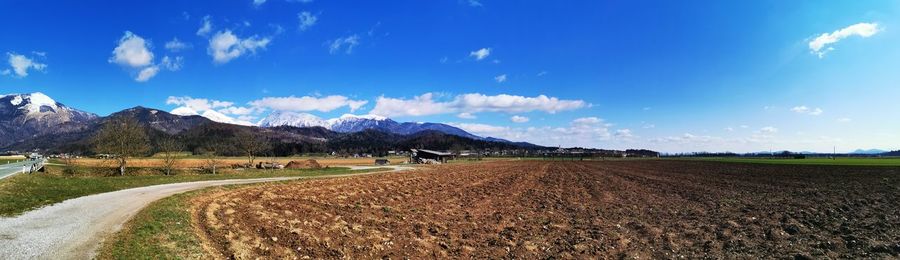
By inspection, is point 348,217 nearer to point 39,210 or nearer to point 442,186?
point 39,210

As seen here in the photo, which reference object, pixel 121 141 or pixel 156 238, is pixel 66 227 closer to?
pixel 156 238

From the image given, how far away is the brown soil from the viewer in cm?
1514

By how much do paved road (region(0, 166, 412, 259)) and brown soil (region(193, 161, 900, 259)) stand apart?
2851mm

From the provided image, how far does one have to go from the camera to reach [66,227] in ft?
46.6

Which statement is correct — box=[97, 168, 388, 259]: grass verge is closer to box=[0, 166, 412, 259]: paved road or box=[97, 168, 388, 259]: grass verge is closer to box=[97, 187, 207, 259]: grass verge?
box=[97, 187, 207, 259]: grass verge

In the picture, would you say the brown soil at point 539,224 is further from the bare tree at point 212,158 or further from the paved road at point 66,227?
the bare tree at point 212,158

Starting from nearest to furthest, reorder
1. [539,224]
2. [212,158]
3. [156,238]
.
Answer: [156,238]
[539,224]
[212,158]

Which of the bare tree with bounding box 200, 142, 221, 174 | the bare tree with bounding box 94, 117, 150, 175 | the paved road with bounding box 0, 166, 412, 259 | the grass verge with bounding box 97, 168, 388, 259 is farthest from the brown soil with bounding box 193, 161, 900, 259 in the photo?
the bare tree with bounding box 200, 142, 221, 174

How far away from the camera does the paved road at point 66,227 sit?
11.4m

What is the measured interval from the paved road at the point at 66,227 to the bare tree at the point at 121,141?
29836 mm

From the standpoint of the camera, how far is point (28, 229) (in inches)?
543

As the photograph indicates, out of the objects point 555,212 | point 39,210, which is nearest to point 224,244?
point 39,210

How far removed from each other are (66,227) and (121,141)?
38.3 meters

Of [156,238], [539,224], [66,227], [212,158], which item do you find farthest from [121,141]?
[539,224]
